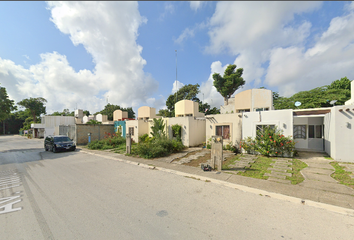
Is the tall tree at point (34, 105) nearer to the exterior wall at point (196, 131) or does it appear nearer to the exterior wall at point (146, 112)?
the exterior wall at point (146, 112)

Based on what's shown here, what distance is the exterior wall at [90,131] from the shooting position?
1821cm

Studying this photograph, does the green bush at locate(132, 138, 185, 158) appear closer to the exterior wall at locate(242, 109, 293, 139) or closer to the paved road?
the paved road

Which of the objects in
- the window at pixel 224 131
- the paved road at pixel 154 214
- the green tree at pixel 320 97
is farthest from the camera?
the green tree at pixel 320 97

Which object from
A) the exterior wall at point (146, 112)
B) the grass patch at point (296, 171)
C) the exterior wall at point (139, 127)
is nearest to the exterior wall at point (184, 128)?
the exterior wall at point (139, 127)

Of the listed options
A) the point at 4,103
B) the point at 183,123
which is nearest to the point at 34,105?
the point at 4,103

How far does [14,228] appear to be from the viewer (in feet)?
10.3

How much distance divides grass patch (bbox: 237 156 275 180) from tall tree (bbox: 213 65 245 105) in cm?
2272

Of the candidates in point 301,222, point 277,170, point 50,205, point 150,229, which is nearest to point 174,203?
point 150,229

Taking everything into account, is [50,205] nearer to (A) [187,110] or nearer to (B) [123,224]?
(B) [123,224]

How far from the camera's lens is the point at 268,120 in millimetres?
10117

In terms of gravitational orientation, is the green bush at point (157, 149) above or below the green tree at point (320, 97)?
below

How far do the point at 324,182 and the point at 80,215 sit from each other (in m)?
8.46

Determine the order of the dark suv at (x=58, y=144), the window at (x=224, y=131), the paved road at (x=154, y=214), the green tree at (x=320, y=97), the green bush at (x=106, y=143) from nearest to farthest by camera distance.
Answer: the paved road at (x=154, y=214) < the window at (x=224, y=131) < the dark suv at (x=58, y=144) < the green bush at (x=106, y=143) < the green tree at (x=320, y=97)

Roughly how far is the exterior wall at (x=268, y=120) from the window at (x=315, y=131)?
418cm
